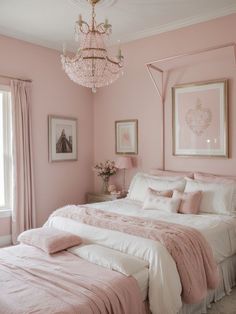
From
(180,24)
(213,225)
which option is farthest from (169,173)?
(180,24)

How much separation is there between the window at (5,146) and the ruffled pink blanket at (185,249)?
6.22 ft

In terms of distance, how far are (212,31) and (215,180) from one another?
1837 millimetres

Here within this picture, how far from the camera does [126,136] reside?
4840 mm

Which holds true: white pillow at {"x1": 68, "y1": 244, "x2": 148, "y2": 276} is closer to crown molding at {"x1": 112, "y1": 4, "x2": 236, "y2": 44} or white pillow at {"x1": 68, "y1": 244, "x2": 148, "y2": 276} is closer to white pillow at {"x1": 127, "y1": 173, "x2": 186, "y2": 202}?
white pillow at {"x1": 127, "y1": 173, "x2": 186, "y2": 202}

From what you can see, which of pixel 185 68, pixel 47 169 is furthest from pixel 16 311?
pixel 185 68

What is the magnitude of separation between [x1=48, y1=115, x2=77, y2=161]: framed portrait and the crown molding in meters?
1.53

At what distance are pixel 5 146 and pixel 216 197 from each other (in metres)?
2.79

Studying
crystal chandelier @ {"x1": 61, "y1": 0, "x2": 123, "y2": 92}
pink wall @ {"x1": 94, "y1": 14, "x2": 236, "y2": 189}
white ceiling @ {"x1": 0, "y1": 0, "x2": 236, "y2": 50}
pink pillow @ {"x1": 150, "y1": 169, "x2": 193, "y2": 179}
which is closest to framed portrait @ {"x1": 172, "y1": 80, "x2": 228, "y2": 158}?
pink wall @ {"x1": 94, "y1": 14, "x2": 236, "y2": 189}

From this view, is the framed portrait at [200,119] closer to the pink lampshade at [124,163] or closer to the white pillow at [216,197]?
the white pillow at [216,197]

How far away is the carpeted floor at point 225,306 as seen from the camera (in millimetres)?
2623

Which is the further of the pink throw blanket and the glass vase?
the glass vase

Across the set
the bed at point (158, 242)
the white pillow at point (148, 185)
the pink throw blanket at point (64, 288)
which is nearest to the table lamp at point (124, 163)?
the white pillow at point (148, 185)

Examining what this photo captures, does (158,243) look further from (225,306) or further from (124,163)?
(124,163)

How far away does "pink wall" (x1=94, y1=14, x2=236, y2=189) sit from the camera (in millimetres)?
3748
